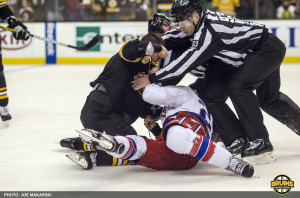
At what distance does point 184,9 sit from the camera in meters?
3.35

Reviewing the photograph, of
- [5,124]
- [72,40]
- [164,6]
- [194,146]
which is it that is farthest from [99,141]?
[164,6]

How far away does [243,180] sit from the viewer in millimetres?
2965

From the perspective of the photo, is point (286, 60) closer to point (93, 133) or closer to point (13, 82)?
point (13, 82)

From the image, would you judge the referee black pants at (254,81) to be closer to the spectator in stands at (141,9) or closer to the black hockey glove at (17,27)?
the black hockey glove at (17,27)

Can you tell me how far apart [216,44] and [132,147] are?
2.51ft

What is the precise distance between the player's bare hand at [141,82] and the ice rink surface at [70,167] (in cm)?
41

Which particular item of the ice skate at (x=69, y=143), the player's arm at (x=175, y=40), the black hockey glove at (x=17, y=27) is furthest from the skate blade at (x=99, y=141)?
the black hockey glove at (x=17, y=27)

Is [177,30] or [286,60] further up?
[177,30]

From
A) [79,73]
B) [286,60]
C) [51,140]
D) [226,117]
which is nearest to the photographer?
[226,117]

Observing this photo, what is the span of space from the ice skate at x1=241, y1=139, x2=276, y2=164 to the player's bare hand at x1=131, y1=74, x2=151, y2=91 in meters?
0.64

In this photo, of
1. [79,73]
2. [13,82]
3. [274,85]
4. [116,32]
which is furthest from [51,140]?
[116,32]

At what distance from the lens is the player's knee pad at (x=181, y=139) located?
2885mm

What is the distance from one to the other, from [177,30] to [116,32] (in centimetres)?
609

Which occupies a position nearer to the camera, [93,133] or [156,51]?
[93,133]
